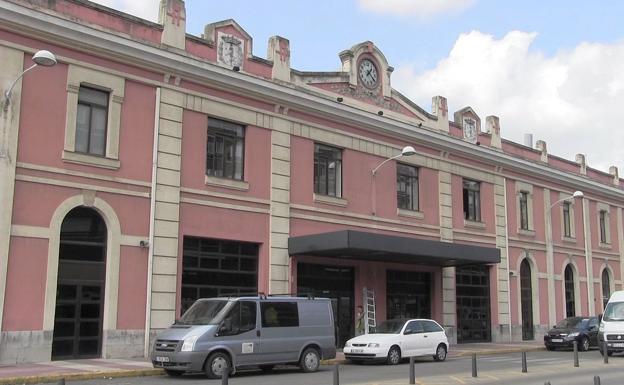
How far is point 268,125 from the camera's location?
24.8m

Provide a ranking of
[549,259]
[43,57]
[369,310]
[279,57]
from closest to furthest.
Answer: [43,57]
[279,57]
[369,310]
[549,259]

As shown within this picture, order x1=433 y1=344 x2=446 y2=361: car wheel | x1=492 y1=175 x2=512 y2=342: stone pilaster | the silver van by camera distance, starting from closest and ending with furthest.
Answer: the silver van → x1=433 y1=344 x2=446 y2=361: car wheel → x1=492 y1=175 x2=512 y2=342: stone pilaster

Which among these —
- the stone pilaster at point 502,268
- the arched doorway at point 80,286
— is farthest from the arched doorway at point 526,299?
the arched doorway at point 80,286

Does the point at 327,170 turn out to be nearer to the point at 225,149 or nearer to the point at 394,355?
the point at 225,149

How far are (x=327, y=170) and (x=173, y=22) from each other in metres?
8.17

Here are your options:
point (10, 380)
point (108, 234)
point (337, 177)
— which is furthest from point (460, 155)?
point (10, 380)

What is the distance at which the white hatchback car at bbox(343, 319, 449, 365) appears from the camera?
20.8 metres

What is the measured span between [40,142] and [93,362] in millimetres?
6107

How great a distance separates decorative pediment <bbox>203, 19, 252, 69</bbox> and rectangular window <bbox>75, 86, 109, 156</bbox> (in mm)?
4233

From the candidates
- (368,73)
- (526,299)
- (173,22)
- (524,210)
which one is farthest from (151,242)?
(524,210)

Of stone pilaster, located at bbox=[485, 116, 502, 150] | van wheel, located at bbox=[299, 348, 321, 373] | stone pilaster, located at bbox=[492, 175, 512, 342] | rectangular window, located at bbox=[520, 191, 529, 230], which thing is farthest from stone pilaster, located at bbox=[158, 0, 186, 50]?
rectangular window, located at bbox=[520, 191, 529, 230]

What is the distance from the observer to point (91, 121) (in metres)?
20.6

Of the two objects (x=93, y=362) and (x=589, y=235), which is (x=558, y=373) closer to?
(x=93, y=362)

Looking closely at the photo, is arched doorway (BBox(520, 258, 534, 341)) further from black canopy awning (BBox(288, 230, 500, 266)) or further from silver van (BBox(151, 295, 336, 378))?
silver van (BBox(151, 295, 336, 378))
